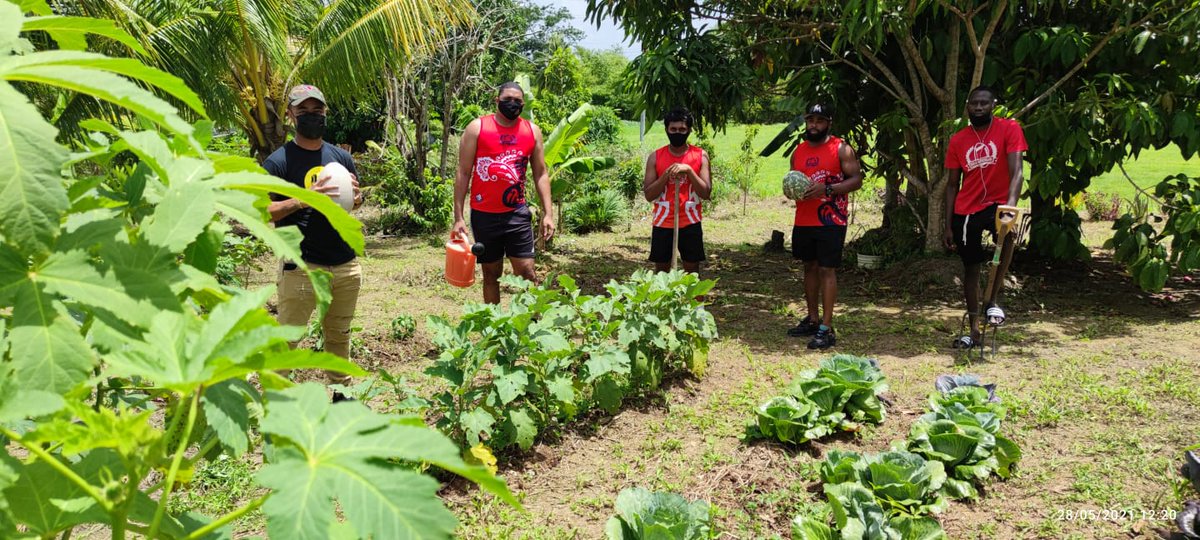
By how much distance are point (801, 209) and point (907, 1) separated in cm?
239

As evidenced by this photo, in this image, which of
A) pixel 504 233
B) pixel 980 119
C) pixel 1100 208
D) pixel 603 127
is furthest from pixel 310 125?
pixel 603 127

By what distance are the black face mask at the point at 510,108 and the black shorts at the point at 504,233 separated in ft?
2.20

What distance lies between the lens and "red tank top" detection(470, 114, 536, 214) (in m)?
5.48

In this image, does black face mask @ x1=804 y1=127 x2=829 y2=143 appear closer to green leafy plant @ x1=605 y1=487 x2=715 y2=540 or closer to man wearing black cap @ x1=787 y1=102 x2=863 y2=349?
man wearing black cap @ x1=787 y1=102 x2=863 y2=349

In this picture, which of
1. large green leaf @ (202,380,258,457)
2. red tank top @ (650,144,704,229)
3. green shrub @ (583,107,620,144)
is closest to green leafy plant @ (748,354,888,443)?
red tank top @ (650,144,704,229)

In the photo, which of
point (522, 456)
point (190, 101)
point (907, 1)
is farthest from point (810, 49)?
point (190, 101)

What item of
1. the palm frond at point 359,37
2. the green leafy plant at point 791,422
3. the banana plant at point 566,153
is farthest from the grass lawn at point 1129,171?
the green leafy plant at point 791,422

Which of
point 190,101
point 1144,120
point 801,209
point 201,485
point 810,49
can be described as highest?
point 810,49

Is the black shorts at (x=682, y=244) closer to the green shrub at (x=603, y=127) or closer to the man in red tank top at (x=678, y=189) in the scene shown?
the man in red tank top at (x=678, y=189)

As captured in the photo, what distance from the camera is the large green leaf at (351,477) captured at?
34.7 inches

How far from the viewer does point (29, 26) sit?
107 centimetres

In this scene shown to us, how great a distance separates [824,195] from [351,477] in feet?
17.7

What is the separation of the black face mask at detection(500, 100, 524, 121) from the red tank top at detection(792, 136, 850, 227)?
2.30m

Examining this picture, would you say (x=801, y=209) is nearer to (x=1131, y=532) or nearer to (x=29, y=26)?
(x=1131, y=532)
